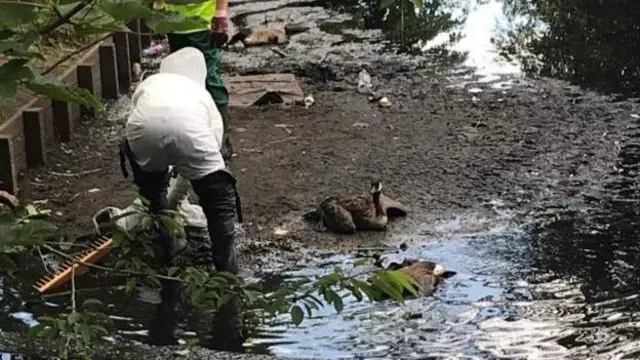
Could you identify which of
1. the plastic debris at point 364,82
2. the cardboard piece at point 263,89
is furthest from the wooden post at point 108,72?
the plastic debris at point 364,82

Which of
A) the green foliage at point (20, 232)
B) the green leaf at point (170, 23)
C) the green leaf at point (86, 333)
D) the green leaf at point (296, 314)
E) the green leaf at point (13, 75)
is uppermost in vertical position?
the green leaf at point (170, 23)

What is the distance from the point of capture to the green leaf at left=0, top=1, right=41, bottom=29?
5.56ft

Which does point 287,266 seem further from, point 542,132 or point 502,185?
point 542,132

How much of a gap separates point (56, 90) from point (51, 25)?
111mm

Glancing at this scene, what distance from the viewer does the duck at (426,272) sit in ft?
17.4

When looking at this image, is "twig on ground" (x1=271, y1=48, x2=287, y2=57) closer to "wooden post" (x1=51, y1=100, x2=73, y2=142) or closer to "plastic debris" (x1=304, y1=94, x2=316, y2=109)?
"plastic debris" (x1=304, y1=94, x2=316, y2=109)

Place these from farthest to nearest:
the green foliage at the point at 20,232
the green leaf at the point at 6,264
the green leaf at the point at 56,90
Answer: the green leaf at the point at 6,264 → the green foliage at the point at 20,232 → the green leaf at the point at 56,90

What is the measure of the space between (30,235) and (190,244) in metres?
3.75

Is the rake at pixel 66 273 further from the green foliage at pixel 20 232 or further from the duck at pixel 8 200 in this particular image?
the green foliage at pixel 20 232

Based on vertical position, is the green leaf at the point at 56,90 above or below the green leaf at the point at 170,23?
below

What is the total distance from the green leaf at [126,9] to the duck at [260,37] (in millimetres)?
9909

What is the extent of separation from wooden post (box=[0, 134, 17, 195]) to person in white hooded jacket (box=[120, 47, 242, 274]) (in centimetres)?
155

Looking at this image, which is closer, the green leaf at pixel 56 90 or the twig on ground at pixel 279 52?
the green leaf at pixel 56 90

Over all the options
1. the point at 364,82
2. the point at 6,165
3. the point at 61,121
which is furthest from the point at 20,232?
the point at 364,82
